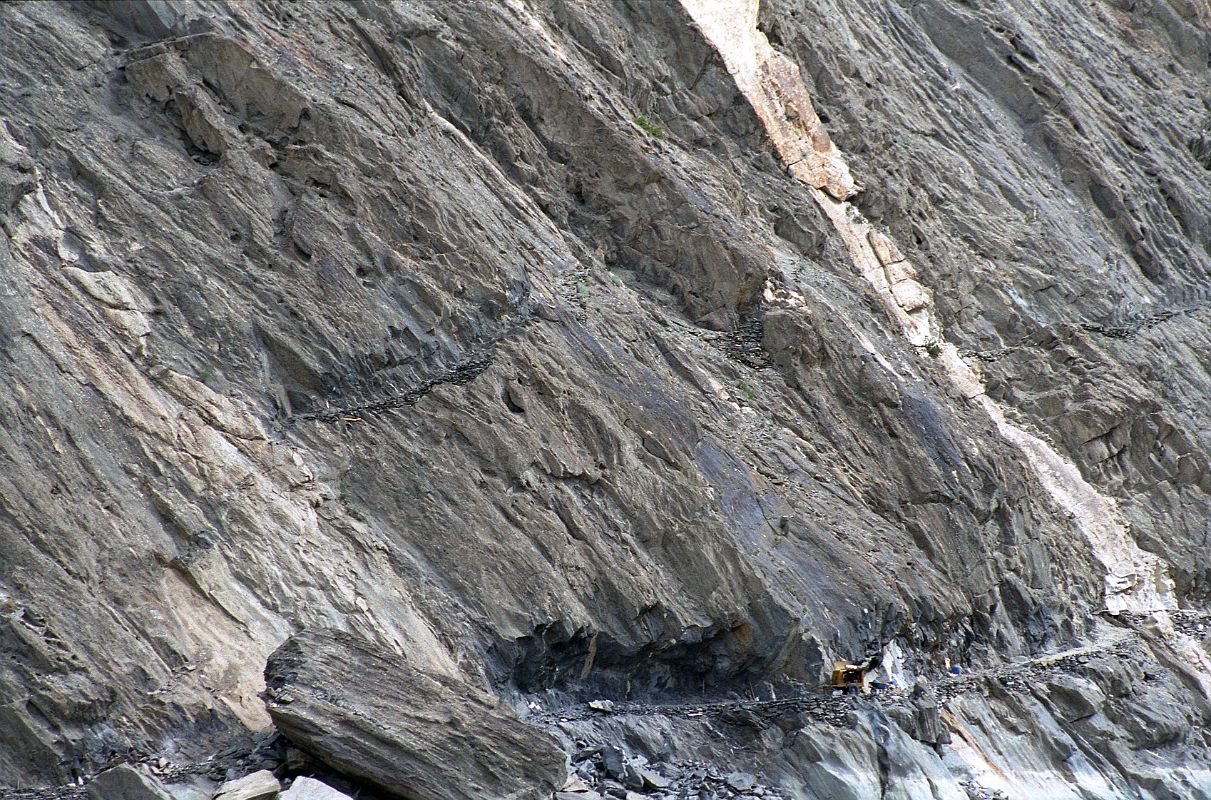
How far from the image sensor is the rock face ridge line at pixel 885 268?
59.7 feet

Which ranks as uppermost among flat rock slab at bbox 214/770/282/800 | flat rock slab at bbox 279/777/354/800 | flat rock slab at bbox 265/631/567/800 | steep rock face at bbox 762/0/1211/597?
steep rock face at bbox 762/0/1211/597

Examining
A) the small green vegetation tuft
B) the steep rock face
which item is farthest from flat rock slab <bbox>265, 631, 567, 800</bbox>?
the steep rock face

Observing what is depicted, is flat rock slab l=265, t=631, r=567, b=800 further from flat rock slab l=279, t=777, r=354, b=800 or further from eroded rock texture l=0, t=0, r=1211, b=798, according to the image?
eroded rock texture l=0, t=0, r=1211, b=798

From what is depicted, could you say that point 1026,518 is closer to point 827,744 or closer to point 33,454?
point 827,744

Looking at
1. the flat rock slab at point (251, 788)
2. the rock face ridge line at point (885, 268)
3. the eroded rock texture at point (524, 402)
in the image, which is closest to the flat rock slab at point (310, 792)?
the flat rock slab at point (251, 788)

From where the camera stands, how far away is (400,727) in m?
9.45

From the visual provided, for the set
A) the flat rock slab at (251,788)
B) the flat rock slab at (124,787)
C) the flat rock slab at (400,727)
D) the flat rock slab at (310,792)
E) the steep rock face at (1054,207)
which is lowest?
the flat rock slab at (124,787)

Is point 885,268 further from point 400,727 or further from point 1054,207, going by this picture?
point 400,727

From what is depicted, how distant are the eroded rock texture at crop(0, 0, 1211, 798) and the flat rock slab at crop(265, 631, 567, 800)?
0.95 metres

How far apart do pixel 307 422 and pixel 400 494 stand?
56.8 inches

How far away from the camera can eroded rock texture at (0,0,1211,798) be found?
36.2ft

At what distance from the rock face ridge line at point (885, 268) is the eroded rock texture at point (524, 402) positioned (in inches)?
12.4

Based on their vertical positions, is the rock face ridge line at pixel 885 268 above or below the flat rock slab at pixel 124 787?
above

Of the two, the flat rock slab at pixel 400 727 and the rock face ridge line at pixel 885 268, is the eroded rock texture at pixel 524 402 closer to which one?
the rock face ridge line at pixel 885 268
